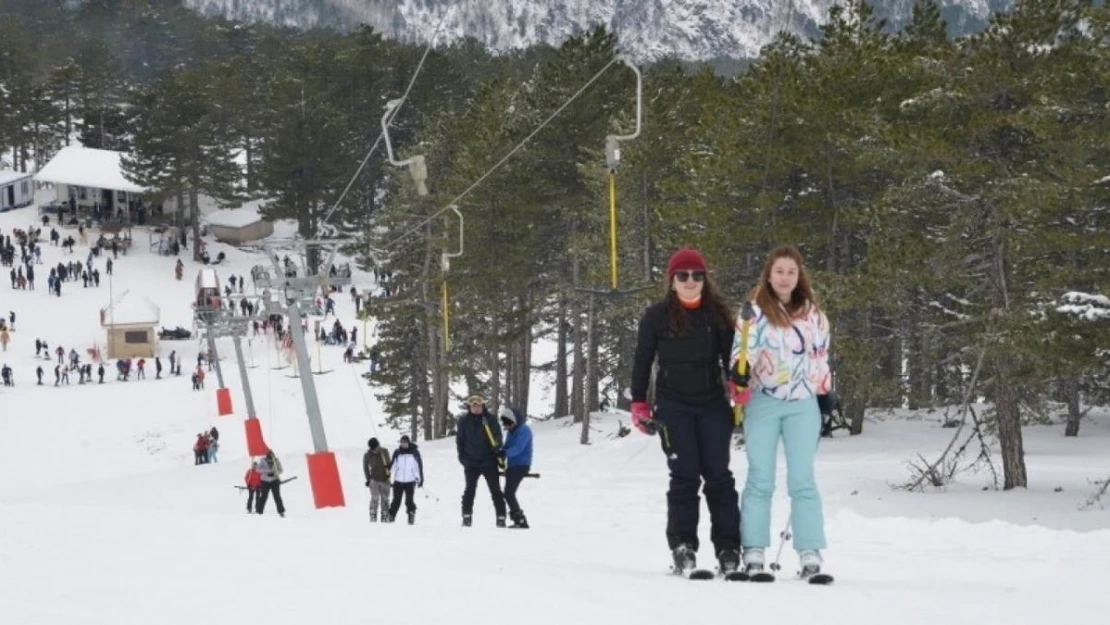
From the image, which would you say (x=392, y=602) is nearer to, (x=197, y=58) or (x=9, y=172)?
(x=9, y=172)

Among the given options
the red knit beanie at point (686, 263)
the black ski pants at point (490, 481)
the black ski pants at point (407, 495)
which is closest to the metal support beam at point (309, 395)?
the black ski pants at point (407, 495)

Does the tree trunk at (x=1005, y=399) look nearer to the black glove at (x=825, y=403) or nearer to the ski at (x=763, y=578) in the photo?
the black glove at (x=825, y=403)

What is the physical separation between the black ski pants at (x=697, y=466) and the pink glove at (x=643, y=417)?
0.16 ft

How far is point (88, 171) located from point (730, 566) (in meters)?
83.6

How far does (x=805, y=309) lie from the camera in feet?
21.5

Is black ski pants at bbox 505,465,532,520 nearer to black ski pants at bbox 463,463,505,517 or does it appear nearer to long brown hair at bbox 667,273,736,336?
black ski pants at bbox 463,463,505,517

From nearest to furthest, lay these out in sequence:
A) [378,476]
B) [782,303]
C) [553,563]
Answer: [782,303] < [553,563] < [378,476]

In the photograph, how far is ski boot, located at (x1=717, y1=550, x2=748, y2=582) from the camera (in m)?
6.65

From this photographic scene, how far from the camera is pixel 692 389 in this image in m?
6.66

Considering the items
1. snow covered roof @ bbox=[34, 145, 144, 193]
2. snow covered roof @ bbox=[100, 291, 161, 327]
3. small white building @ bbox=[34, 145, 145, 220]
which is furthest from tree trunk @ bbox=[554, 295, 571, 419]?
small white building @ bbox=[34, 145, 145, 220]

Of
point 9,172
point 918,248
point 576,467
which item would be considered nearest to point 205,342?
point 9,172

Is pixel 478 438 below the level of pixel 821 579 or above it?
above

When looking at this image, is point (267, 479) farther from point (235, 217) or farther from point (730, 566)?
point (235, 217)

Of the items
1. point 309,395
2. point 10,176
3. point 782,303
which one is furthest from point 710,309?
point 10,176
